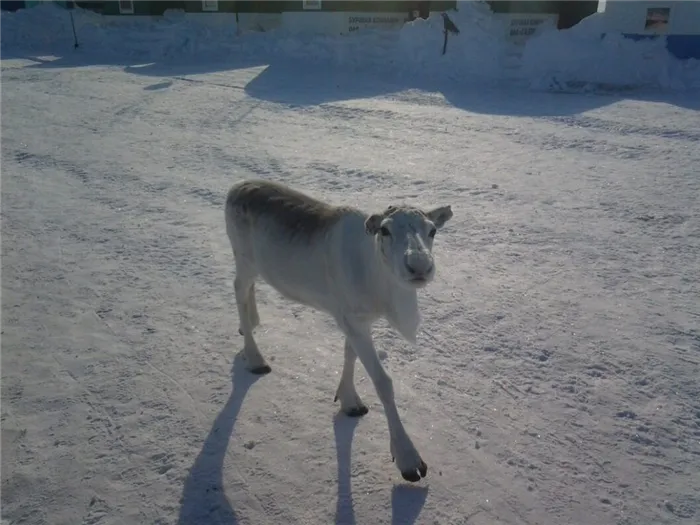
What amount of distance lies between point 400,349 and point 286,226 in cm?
140

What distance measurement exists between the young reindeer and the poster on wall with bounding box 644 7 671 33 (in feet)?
52.3

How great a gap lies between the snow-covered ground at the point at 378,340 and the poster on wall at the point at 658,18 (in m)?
6.97

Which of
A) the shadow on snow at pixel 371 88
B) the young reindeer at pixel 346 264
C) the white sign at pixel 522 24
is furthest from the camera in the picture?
the white sign at pixel 522 24

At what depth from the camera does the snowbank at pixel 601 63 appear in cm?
1408

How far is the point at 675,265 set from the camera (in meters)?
5.60

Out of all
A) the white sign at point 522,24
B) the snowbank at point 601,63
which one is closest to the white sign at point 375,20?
the white sign at point 522,24

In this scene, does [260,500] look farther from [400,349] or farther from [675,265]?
[675,265]

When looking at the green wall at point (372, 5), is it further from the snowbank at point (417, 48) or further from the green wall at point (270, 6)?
the snowbank at point (417, 48)

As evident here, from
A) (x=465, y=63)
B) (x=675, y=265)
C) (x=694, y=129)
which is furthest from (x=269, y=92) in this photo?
(x=675, y=265)

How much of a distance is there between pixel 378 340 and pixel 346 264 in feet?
4.60

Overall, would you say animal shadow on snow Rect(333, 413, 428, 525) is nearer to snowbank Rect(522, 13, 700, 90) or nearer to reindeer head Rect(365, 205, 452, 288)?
reindeer head Rect(365, 205, 452, 288)

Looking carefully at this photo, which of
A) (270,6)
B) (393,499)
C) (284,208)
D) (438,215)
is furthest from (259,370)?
(270,6)

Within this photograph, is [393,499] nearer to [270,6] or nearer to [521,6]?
[521,6]

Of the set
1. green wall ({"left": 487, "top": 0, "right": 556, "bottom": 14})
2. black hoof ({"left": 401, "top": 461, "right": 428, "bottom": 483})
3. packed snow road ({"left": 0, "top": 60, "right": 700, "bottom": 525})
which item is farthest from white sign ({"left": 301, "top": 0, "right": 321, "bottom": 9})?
black hoof ({"left": 401, "top": 461, "right": 428, "bottom": 483})
